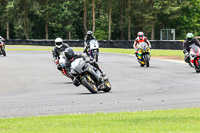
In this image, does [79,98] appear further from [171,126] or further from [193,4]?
[193,4]

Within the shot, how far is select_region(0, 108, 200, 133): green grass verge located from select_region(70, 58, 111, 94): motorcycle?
3758mm

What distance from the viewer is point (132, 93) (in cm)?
1335

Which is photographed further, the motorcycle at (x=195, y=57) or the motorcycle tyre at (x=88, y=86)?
the motorcycle at (x=195, y=57)

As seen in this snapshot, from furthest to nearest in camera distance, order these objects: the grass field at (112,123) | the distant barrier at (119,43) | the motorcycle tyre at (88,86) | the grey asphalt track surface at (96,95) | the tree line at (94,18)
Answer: the tree line at (94,18) → the distant barrier at (119,43) → the motorcycle tyre at (88,86) → the grey asphalt track surface at (96,95) → the grass field at (112,123)

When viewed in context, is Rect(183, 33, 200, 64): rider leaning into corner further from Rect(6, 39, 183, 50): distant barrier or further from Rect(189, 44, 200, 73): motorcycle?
Rect(6, 39, 183, 50): distant barrier

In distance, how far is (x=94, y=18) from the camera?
73562 millimetres

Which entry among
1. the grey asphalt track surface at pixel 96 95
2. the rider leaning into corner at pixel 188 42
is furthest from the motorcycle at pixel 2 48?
the rider leaning into corner at pixel 188 42

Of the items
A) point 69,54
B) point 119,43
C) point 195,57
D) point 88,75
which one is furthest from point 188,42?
point 119,43

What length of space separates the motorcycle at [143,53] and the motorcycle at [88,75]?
1037cm

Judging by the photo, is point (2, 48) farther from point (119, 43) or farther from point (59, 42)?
point (59, 42)

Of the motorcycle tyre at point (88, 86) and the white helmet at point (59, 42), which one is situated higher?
the white helmet at point (59, 42)

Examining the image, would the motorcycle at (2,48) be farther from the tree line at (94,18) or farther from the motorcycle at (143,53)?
the tree line at (94,18)

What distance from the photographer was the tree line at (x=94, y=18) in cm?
7400

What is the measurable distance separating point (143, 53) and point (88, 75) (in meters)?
11.0
